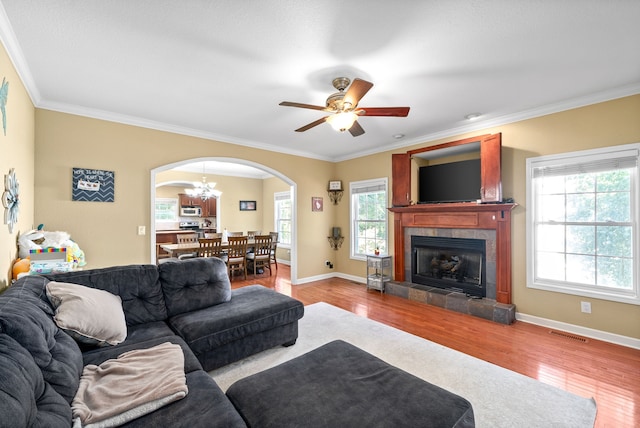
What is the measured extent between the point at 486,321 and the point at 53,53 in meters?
5.35

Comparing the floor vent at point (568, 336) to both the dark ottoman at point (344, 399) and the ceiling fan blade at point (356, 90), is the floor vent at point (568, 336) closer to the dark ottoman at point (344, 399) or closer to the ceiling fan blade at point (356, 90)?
the dark ottoman at point (344, 399)

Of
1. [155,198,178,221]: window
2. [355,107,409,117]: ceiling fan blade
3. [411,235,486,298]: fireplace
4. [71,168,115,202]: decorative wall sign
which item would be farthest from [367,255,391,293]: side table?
[155,198,178,221]: window

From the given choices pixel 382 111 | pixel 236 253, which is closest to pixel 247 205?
pixel 236 253

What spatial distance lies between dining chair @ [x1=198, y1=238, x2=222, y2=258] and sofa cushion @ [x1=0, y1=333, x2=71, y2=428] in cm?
441

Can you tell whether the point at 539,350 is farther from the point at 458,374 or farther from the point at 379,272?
the point at 379,272

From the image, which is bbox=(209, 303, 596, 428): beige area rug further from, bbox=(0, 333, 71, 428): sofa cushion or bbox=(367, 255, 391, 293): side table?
bbox=(367, 255, 391, 293): side table

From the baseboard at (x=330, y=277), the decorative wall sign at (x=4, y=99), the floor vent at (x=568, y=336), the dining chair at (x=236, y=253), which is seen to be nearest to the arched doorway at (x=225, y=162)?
the baseboard at (x=330, y=277)

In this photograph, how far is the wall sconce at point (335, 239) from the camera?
6.15m

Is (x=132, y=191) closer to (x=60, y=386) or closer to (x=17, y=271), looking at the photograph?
(x=17, y=271)

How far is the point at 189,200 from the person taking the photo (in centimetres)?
936

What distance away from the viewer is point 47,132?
323cm

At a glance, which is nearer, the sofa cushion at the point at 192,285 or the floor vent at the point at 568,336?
the sofa cushion at the point at 192,285

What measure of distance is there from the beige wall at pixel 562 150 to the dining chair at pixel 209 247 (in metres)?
4.81

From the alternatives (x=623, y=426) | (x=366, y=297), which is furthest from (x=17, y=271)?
(x=623, y=426)
